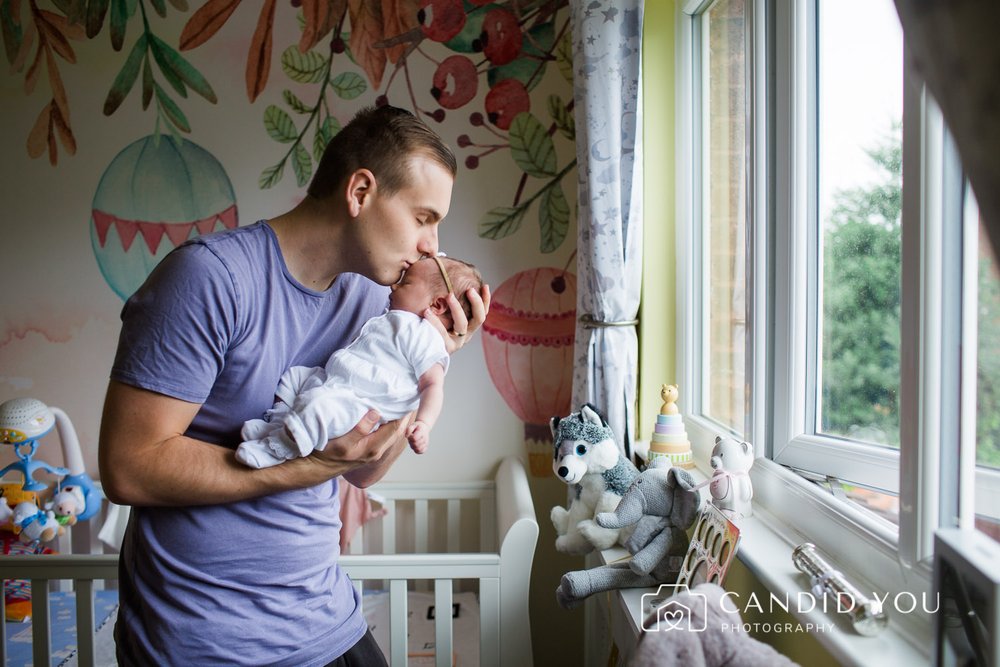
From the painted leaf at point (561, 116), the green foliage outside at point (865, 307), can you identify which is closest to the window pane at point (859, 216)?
the green foliage outside at point (865, 307)

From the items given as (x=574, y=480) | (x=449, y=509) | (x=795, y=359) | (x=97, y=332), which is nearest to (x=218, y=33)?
(x=97, y=332)

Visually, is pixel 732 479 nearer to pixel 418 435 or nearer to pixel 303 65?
pixel 418 435

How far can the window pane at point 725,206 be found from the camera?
60.2 inches

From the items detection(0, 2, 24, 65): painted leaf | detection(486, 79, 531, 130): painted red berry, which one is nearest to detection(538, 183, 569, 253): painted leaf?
detection(486, 79, 531, 130): painted red berry

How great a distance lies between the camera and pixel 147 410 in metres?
0.91

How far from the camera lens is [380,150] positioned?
3.50ft

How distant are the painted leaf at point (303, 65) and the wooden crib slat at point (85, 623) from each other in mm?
1605

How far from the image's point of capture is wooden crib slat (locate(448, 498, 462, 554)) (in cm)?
223

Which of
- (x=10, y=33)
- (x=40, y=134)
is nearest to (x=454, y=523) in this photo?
(x=40, y=134)

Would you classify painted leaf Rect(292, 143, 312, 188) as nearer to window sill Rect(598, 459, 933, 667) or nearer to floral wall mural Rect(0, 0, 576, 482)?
floral wall mural Rect(0, 0, 576, 482)

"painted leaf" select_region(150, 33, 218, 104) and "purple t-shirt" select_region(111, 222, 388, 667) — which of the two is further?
"painted leaf" select_region(150, 33, 218, 104)

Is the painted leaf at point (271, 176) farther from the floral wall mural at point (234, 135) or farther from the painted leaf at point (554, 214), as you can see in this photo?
the painted leaf at point (554, 214)

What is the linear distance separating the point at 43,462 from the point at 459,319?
1726mm

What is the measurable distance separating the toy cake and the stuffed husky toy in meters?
0.08
